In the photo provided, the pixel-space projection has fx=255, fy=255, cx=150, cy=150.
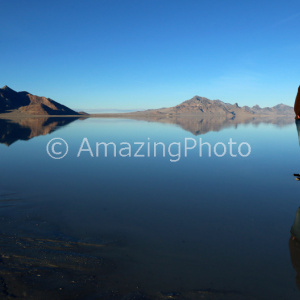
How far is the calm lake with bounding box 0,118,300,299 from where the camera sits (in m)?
6.70

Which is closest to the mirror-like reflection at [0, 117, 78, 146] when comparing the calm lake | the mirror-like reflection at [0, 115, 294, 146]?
the mirror-like reflection at [0, 115, 294, 146]

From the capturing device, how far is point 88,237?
9.15 meters

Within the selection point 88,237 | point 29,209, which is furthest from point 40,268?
point 29,209

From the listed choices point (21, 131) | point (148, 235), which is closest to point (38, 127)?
point (21, 131)

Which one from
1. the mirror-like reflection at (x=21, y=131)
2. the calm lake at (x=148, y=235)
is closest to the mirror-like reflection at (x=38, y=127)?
the mirror-like reflection at (x=21, y=131)

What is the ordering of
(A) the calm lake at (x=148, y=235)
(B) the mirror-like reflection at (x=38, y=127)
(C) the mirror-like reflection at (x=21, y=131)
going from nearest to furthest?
1. (A) the calm lake at (x=148, y=235)
2. (C) the mirror-like reflection at (x=21, y=131)
3. (B) the mirror-like reflection at (x=38, y=127)

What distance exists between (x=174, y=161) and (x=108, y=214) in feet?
41.6

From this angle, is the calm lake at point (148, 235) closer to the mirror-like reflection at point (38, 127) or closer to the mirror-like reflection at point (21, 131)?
the mirror-like reflection at point (21, 131)

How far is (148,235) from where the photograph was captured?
9438 millimetres

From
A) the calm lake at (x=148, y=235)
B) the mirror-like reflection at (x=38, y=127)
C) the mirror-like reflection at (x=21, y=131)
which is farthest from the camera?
the mirror-like reflection at (x=38, y=127)

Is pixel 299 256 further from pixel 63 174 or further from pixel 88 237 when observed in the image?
pixel 63 174

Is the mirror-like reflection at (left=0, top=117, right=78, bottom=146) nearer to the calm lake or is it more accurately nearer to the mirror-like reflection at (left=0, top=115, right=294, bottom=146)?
the mirror-like reflection at (left=0, top=115, right=294, bottom=146)

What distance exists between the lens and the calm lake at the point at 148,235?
6.70 m

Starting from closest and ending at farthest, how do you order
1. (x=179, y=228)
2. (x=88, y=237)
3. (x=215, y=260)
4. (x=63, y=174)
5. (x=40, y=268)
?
(x=40, y=268), (x=215, y=260), (x=88, y=237), (x=179, y=228), (x=63, y=174)
